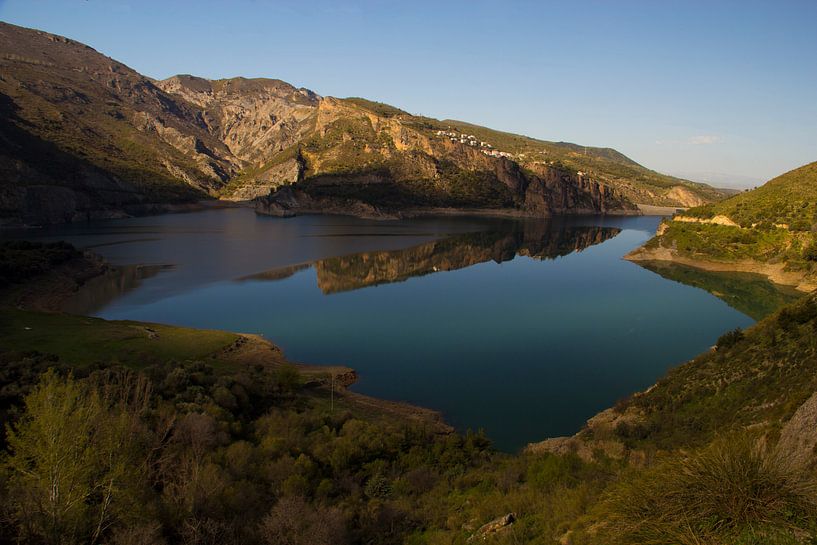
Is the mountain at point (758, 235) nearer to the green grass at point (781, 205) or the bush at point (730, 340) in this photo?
the green grass at point (781, 205)

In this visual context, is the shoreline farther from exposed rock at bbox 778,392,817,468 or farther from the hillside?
exposed rock at bbox 778,392,817,468

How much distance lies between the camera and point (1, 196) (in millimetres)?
101875

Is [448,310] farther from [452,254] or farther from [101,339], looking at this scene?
[452,254]

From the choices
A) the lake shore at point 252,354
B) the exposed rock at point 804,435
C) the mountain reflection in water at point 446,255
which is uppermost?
the exposed rock at point 804,435

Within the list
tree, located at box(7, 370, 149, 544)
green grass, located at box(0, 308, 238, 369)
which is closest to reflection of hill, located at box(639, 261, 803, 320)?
green grass, located at box(0, 308, 238, 369)

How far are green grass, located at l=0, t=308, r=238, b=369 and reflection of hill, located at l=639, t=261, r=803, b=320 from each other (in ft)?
167

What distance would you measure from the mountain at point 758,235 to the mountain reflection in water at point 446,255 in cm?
1814

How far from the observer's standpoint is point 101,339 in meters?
34.4

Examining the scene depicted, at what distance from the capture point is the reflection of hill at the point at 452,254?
69.8 metres

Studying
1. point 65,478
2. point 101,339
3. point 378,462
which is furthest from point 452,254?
point 65,478

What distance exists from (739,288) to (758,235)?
18.6 m

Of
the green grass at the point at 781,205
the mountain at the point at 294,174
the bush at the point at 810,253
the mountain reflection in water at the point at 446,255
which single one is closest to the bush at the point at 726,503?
the mountain reflection in water at the point at 446,255

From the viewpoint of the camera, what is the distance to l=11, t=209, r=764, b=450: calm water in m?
31.6

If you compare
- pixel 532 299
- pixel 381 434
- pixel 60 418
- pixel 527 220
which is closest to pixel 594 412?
pixel 381 434
